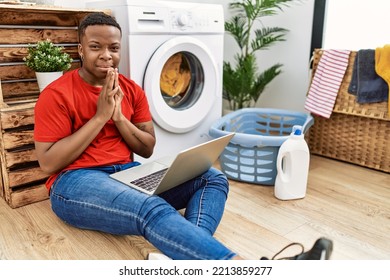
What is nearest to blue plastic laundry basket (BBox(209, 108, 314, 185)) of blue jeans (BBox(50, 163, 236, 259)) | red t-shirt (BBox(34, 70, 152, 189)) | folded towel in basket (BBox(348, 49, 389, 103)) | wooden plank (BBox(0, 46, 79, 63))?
folded towel in basket (BBox(348, 49, 389, 103))

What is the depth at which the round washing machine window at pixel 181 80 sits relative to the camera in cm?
190

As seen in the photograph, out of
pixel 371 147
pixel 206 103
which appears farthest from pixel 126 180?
pixel 371 147

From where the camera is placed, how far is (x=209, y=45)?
1.98m

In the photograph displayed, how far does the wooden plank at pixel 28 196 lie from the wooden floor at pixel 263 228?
27mm

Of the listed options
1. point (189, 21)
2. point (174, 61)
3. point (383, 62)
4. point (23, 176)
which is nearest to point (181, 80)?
point (174, 61)

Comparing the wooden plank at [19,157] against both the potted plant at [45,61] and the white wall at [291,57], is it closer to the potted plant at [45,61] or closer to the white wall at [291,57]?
the potted plant at [45,61]

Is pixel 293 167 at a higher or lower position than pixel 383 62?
lower

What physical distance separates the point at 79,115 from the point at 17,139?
0.43 metres

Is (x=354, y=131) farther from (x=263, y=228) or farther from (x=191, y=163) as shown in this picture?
(x=191, y=163)

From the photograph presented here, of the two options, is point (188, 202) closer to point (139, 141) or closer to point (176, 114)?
point (139, 141)

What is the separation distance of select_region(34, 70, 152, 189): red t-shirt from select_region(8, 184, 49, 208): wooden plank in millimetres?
361

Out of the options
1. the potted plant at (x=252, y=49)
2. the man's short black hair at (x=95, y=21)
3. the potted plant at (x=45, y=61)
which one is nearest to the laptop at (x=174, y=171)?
the man's short black hair at (x=95, y=21)

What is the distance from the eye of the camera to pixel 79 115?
4.01 feet
